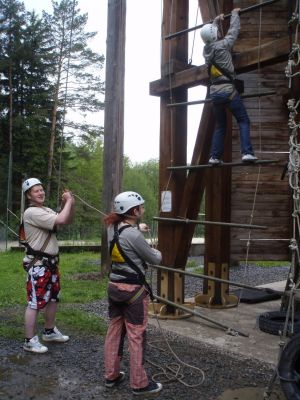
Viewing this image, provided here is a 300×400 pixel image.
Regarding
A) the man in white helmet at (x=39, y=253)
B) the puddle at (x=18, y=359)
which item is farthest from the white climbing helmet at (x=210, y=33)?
the puddle at (x=18, y=359)

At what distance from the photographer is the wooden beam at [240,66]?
564cm

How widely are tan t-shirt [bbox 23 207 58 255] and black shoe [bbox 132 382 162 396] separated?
179cm

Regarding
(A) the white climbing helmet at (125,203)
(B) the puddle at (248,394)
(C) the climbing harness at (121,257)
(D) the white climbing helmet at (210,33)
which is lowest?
(B) the puddle at (248,394)

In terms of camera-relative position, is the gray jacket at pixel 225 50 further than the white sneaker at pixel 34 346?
Yes

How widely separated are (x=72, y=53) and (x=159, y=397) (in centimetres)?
2731

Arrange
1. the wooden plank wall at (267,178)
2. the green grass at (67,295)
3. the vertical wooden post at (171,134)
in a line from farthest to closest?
the wooden plank wall at (267,178), the vertical wooden post at (171,134), the green grass at (67,295)

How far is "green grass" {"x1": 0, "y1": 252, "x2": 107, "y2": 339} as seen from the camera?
20.9 ft

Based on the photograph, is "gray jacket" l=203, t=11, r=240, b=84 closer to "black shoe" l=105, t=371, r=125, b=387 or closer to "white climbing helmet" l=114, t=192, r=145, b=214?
"white climbing helmet" l=114, t=192, r=145, b=214

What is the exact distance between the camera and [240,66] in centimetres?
611

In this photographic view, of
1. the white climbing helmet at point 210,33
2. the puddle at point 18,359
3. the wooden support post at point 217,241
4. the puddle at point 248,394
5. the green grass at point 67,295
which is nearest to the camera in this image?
the puddle at point 248,394

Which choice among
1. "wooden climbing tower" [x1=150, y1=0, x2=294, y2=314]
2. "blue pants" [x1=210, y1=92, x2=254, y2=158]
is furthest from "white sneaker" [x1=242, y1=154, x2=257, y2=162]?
"wooden climbing tower" [x1=150, y1=0, x2=294, y2=314]

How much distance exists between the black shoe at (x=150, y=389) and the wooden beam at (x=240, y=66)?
12.1ft

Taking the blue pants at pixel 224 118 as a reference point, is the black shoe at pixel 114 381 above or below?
below

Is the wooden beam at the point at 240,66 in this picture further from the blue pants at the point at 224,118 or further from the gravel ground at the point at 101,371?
the gravel ground at the point at 101,371
